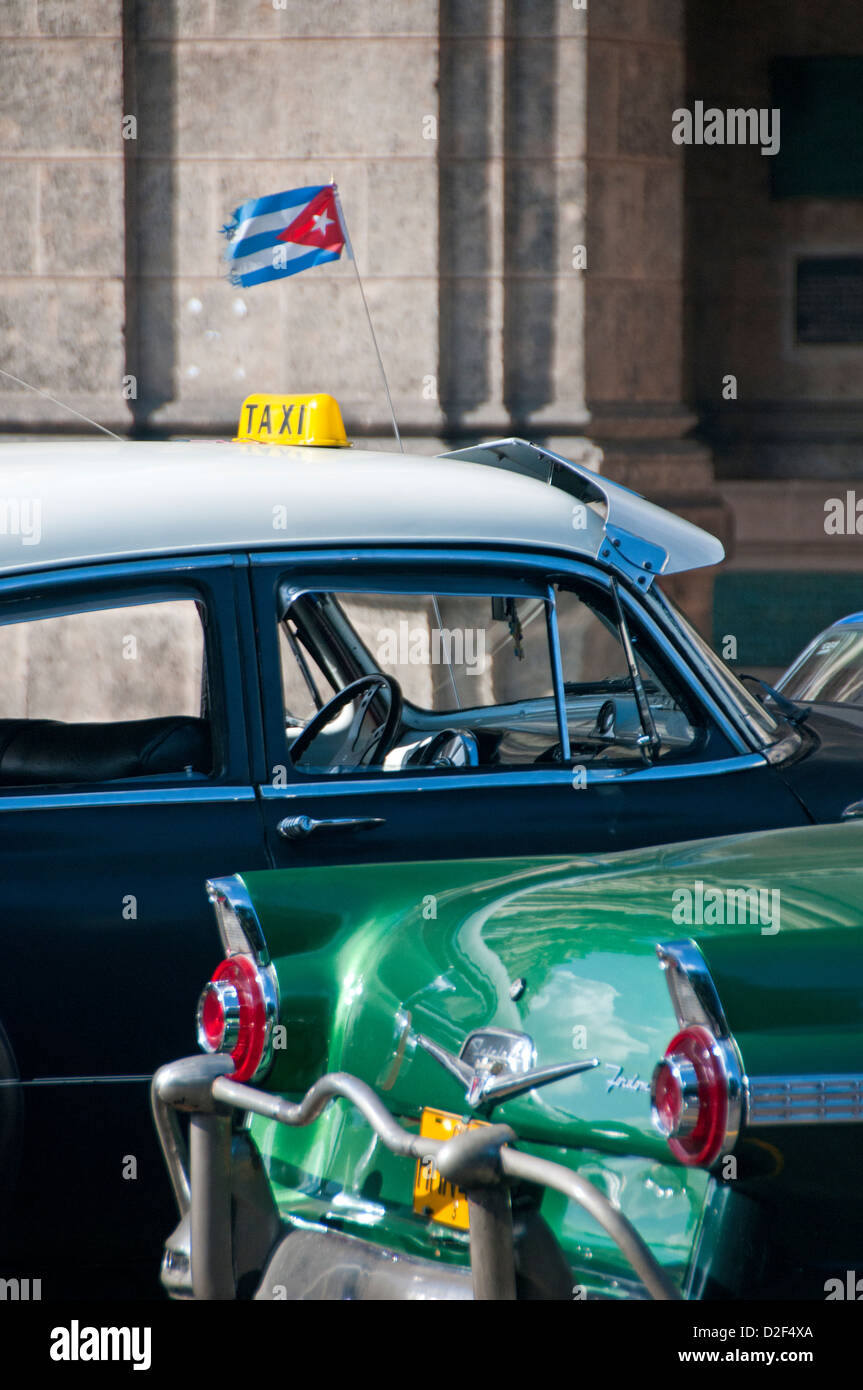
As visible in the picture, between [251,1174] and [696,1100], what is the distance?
3.23 ft

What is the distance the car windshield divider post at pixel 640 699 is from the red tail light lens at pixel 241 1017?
4.60 feet

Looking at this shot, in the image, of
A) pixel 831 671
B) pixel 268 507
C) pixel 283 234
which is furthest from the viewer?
pixel 283 234

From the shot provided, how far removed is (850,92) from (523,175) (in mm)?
3045

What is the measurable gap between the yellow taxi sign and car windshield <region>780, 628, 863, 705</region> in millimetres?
1891

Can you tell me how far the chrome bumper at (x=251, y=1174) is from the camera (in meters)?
2.35

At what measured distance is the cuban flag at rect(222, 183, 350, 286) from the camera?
6.29 meters

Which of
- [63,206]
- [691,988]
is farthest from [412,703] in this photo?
[63,206]

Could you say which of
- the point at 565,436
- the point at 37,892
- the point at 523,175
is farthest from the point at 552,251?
the point at 37,892

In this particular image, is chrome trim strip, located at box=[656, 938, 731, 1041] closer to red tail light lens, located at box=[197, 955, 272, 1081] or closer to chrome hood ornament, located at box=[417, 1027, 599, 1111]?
chrome hood ornament, located at box=[417, 1027, 599, 1111]

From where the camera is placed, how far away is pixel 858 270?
39.0 ft

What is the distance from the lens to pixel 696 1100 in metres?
2.27

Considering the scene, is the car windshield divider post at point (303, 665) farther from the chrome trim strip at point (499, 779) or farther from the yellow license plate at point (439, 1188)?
the yellow license plate at point (439, 1188)
